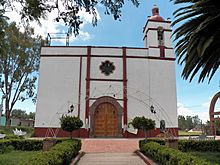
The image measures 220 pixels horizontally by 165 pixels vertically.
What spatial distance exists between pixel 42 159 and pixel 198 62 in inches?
309

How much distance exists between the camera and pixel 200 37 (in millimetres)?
9062

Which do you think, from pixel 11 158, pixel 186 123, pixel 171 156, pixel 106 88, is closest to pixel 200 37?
pixel 171 156

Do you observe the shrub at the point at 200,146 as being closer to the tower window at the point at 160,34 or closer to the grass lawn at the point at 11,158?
the grass lawn at the point at 11,158

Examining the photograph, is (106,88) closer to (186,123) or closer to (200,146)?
(200,146)

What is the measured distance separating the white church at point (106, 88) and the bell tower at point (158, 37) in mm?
102

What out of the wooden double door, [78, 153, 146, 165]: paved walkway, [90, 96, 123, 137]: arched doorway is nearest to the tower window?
[90, 96, 123, 137]: arched doorway

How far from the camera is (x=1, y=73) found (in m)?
21.8

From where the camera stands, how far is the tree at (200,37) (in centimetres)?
873

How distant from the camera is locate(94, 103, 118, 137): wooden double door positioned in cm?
1972

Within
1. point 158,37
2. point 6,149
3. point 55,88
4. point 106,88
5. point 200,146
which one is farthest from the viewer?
point 158,37

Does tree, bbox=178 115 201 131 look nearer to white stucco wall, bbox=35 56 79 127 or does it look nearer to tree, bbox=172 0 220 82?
white stucco wall, bbox=35 56 79 127

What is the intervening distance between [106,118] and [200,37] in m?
12.6

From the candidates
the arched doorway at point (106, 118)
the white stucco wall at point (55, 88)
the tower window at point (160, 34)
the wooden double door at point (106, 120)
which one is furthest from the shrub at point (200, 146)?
the tower window at point (160, 34)

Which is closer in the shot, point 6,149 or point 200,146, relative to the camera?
point 6,149
